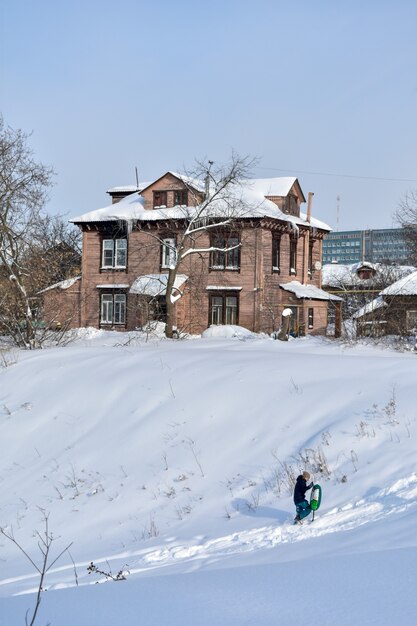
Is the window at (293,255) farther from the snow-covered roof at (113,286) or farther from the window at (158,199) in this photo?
the snow-covered roof at (113,286)

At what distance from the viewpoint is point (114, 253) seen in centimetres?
3941

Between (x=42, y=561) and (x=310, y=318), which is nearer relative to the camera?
(x=42, y=561)

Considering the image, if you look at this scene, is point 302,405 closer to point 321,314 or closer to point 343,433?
point 343,433

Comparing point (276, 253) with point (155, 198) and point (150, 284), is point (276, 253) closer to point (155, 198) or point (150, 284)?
point (150, 284)

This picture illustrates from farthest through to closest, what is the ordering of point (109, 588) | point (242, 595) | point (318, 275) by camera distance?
point (318, 275) → point (109, 588) → point (242, 595)

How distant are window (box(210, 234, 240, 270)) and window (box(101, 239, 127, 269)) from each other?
5676 millimetres

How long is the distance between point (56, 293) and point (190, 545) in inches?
1252

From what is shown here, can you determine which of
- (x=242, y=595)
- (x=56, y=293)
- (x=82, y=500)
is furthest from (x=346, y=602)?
Answer: (x=56, y=293)

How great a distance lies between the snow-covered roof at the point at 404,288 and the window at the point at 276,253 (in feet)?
20.9

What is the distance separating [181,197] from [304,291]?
29.8ft

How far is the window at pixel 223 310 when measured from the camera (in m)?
36.9

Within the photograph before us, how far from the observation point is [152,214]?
37781 millimetres

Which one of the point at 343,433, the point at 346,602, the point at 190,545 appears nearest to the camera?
the point at 346,602

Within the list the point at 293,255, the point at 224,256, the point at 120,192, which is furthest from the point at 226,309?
the point at 120,192
